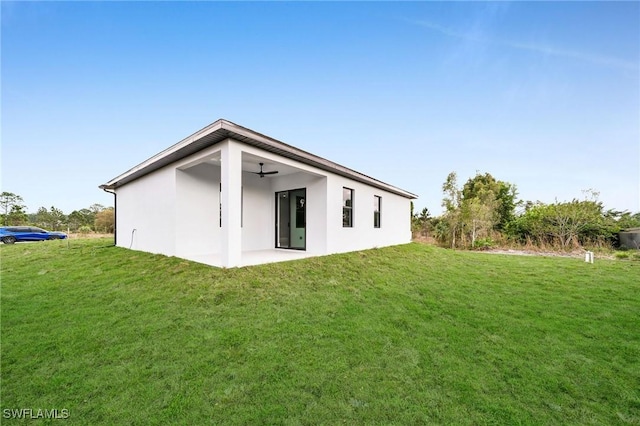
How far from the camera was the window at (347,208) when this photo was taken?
28.5 ft

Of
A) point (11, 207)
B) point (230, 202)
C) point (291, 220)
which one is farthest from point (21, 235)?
point (230, 202)

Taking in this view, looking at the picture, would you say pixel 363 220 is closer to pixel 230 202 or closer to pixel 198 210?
pixel 198 210

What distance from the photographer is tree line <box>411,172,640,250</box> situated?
13.3m

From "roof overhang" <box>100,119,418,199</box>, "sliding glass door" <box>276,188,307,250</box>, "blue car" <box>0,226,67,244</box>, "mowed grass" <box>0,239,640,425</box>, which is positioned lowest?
"mowed grass" <box>0,239,640,425</box>

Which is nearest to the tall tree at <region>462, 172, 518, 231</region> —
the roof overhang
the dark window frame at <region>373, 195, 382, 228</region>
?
the dark window frame at <region>373, 195, 382, 228</region>

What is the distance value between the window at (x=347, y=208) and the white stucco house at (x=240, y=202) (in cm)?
3

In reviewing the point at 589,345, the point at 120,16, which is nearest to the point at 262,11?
the point at 120,16

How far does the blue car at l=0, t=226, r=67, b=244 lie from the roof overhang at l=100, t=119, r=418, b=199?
33.8 ft

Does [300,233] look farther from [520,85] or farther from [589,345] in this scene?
[520,85]

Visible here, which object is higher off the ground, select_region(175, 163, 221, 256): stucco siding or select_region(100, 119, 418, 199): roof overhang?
select_region(100, 119, 418, 199): roof overhang

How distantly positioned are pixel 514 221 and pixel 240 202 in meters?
17.1

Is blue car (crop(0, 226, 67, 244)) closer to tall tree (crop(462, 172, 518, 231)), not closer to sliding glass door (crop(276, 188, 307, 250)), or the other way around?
sliding glass door (crop(276, 188, 307, 250))

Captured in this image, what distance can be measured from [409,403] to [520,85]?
1275cm

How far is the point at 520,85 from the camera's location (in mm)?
10156
